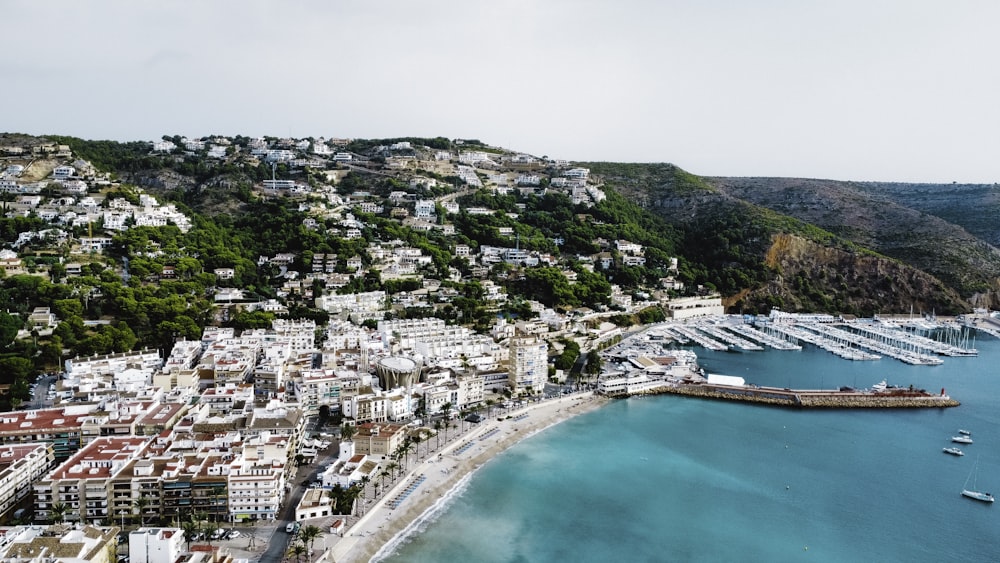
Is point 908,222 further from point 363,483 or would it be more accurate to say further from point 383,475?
point 363,483

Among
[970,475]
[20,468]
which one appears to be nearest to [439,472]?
[20,468]

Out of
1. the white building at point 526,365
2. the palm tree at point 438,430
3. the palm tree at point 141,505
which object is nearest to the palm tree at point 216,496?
the palm tree at point 141,505

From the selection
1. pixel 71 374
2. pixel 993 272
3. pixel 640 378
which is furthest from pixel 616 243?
pixel 71 374

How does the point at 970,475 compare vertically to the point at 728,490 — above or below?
above

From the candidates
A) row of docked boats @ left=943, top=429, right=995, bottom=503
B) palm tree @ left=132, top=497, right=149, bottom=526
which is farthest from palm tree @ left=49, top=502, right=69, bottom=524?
row of docked boats @ left=943, top=429, right=995, bottom=503

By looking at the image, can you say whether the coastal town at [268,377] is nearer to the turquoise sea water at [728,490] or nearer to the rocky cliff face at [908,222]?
the turquoise sea water at [728,490]
